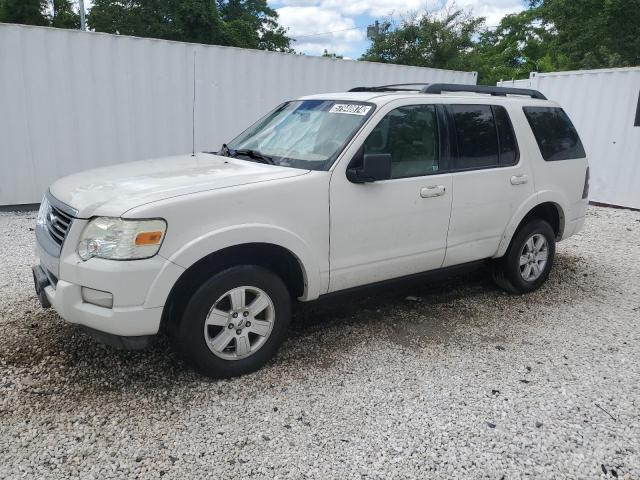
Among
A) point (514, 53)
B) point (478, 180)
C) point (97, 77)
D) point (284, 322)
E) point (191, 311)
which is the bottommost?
point (284, 322)

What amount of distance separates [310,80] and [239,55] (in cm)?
138

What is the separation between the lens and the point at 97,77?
797 centimetres

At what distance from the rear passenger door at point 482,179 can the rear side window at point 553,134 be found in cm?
34

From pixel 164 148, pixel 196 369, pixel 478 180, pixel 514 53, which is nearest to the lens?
pixel 196 369

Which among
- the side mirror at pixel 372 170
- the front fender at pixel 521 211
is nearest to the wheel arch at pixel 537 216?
the front fender at pixel 521 211

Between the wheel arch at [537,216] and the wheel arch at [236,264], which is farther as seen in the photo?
the wheel arch at [537,216]

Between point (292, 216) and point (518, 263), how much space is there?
2591 millimetres

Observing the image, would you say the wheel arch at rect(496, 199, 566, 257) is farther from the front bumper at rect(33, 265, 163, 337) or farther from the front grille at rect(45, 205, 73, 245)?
the front grille at rect(45, 205, 73, 245)

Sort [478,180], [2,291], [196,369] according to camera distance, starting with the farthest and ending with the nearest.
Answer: [2,291], [478,180], [196,369]

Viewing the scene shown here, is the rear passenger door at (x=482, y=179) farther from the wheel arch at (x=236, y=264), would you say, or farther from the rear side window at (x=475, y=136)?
the wheel arch at (x=236, y=264)

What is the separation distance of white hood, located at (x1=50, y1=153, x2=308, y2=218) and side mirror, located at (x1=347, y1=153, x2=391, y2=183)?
35 cm

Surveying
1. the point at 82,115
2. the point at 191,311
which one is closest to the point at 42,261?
the point at 191,311

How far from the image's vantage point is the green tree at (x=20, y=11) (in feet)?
86.2

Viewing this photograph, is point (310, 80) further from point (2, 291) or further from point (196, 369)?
point (196, 369)
